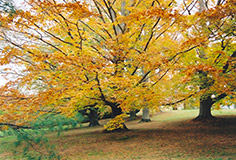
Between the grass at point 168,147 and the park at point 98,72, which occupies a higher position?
the park at point 98,72

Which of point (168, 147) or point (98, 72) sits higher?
point (98, 72)

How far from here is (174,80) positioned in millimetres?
9578

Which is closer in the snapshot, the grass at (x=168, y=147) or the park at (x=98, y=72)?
the park at (x=98, y=72)

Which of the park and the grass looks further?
the grass

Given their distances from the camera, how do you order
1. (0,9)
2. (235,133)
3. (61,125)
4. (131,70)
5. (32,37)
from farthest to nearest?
(131,70)
(235,133)
(32,37)
(61,125)
(0,9)

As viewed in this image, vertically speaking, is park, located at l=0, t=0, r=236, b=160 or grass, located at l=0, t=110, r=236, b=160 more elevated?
park, located at l=0, t=0, r=236, b=160

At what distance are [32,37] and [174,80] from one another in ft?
22.4

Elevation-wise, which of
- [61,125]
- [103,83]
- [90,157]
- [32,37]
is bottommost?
[90,157]

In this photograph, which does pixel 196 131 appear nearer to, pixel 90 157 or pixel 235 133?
pixel 235 133

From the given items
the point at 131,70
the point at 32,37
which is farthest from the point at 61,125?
the point at 131,70

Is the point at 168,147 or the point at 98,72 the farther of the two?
the point at 168,147

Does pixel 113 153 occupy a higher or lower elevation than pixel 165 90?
lower

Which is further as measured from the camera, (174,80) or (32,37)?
(174,80)

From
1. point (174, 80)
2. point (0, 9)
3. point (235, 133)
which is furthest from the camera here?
point (174, 80)
